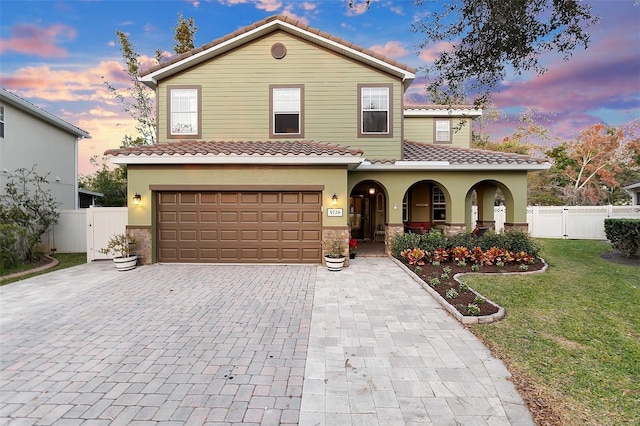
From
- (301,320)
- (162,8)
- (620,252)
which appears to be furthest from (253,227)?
(620,252)

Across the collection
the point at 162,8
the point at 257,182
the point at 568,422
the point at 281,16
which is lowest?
the point at 568,422

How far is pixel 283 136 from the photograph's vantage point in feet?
35.4

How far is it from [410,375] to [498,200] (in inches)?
1160

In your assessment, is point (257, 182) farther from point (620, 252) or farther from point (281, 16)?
point (620, 252)

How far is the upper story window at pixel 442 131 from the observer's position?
1420cm

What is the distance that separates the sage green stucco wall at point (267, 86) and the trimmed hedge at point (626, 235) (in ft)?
25.7

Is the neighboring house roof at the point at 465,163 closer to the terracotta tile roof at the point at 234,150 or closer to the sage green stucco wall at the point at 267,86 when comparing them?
the sage green stucco wall at the point at 267,86

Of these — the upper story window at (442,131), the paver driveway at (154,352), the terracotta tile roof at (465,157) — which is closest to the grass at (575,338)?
the paver driveway at (154,352)

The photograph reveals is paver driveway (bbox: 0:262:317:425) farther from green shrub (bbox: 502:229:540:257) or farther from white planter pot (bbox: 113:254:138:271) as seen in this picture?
green shrub (bbox: 502:229:540:257)

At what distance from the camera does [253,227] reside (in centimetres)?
950

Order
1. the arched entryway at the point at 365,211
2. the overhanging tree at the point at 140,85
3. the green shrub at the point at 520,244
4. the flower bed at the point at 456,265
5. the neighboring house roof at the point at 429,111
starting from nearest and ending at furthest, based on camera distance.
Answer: the flower bed at the point at 456,265, the green shrub at the point at 520,244, the neighboring house roof at the point at 429,111, the arched entryway at the point at 365,211, the overhanging tree at the point at 140,85

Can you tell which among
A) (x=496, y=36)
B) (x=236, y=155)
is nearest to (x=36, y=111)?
(x=236, y=155)

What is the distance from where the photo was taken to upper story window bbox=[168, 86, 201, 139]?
35.3 ft

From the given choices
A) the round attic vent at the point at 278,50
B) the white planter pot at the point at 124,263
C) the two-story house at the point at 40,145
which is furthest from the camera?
the two-story house at the point at 40,145
